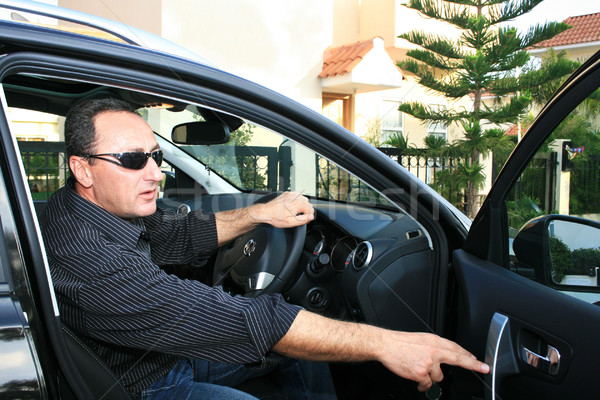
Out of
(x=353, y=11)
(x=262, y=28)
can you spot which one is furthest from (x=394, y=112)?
(x=262, y=28)

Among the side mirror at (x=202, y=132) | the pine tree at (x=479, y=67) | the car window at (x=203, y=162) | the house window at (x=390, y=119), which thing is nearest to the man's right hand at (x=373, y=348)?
the car window at (x=203, y=162)

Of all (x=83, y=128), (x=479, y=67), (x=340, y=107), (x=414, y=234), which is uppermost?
(x=479, y=67)

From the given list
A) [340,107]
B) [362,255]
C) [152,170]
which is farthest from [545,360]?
[340,107]

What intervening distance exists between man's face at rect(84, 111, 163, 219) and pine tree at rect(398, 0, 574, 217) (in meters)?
8.55

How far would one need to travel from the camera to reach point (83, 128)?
161 centimetres

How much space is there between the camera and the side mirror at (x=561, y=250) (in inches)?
54.3

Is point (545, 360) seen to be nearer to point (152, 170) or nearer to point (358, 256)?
point (358, 256)

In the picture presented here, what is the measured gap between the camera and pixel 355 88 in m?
11.9

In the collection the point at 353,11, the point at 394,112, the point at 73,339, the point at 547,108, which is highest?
the point at 353,11

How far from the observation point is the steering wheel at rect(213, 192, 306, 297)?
7.18 feet

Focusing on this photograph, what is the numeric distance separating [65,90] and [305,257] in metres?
1.24

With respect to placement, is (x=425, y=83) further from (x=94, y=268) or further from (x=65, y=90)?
(x=94, y=268)

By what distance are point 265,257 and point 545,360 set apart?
121 cm

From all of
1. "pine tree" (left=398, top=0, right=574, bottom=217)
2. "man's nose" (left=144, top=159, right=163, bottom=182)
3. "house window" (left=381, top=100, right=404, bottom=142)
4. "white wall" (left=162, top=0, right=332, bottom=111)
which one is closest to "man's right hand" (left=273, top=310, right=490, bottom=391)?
"man's nose" (left=144, top=159, right=163, bottom=182)
